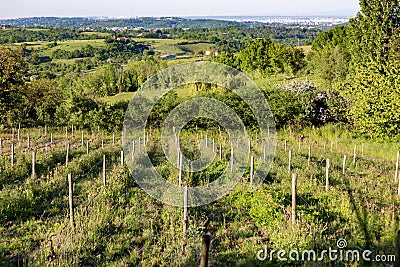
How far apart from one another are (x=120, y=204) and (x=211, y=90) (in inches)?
944

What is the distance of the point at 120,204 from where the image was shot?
1127cm

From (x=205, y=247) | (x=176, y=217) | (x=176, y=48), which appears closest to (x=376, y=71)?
(x=176, y=217)

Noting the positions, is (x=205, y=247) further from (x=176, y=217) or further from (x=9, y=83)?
(x=9, y=83)

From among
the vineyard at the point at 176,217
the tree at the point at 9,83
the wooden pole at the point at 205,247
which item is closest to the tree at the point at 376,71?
the vineyard at the point at 176,217

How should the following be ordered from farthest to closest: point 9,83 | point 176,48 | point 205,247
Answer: point 176,48
point 9,83
point 205,247

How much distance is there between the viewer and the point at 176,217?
10.1 metres

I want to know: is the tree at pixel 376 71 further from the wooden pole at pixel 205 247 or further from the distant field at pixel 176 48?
the distant field at pixel 176 48

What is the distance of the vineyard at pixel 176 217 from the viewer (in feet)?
27.0

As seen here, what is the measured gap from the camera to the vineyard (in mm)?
8234

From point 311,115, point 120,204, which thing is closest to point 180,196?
point 120,204

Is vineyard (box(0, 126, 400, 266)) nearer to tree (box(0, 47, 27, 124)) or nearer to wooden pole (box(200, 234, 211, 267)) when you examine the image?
wooden pole (box(200, 234, 211, 267))

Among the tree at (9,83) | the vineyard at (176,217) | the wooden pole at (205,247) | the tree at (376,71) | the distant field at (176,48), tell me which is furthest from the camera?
the distant field at (176,48)

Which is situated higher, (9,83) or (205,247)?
(205,247)

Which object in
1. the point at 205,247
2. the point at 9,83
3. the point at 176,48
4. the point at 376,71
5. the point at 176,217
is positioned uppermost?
the point at 176,48
